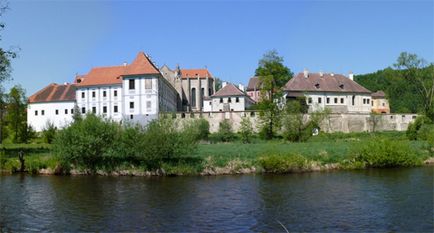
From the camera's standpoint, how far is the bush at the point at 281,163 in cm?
3167

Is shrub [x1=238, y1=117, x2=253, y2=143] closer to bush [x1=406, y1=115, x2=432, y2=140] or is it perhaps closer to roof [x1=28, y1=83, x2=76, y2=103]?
bush [x1=406, y1=115, x2=432, y2=140]

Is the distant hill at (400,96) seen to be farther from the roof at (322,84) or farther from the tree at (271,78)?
the tree at (271,78)

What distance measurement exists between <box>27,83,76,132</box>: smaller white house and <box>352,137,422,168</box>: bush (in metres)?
47.5

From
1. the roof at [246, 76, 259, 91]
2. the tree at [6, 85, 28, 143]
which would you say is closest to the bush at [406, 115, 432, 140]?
the roof at [246, 76, 259, 91]

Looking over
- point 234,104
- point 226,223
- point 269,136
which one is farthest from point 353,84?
point 226,223

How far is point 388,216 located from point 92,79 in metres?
56.0

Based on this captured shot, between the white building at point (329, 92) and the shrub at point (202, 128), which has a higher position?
the white building at point (329, 92)

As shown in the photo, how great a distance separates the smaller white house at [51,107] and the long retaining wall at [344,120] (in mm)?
21490

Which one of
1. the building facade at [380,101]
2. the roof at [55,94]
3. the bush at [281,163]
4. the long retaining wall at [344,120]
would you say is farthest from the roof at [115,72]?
the building facade at [380,101]

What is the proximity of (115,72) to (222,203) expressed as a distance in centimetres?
4969

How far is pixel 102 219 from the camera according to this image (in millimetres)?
18047

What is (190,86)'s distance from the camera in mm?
84500

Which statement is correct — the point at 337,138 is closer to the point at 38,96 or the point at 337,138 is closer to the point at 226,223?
the point at 226,223

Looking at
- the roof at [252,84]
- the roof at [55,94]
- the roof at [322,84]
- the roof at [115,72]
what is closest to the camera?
the roof at [115,72]
